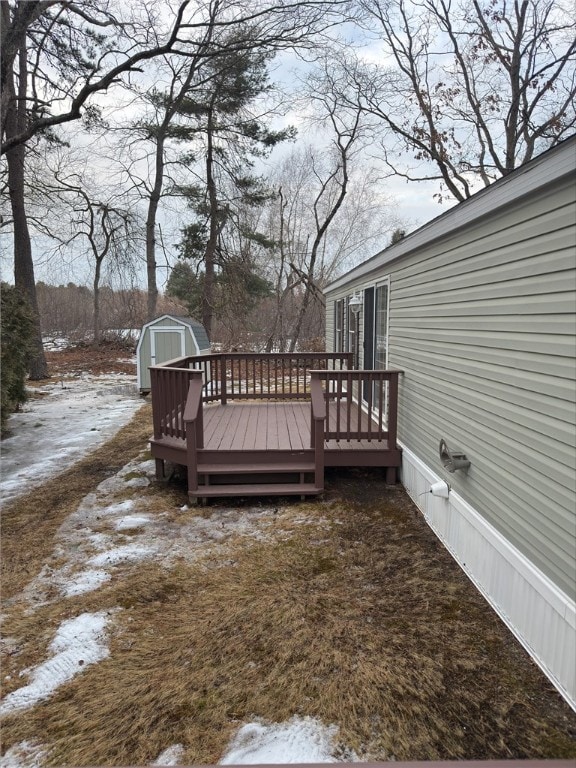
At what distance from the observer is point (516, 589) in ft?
8.22

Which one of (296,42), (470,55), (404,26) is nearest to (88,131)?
(296,42)

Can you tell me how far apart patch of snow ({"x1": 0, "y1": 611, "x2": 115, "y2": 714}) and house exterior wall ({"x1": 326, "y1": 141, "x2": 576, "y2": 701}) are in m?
2.25

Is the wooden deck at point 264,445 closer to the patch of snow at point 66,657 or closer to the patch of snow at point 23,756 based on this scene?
the patch of snow at point 66,657

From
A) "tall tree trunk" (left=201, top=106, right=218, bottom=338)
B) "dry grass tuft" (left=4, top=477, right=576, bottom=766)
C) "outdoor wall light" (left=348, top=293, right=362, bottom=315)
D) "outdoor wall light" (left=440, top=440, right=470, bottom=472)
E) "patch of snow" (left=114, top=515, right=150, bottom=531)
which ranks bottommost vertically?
"patch of snow" (left=114, top=515, right=150, bottom=531)

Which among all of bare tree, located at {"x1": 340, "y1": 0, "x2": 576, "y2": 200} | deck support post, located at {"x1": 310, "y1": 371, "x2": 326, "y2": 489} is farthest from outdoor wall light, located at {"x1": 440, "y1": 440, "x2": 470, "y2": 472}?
bare tree, located at {"x1": 340, "y1": 0, "x2": 576, "y2": 200}

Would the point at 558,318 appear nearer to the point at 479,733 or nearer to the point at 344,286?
the point at 479,733

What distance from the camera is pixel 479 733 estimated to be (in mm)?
1912

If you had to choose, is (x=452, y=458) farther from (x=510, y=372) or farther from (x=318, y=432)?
(x=318, y=432)

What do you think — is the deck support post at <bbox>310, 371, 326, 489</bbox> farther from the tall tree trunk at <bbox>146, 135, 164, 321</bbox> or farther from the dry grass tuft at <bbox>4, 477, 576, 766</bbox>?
the tall tree trunk at <bbox>146, 135, 164, 321</bbox>

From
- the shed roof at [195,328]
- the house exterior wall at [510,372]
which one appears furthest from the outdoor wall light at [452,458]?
the shed roof at [195,328]

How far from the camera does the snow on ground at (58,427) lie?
5.61 meters

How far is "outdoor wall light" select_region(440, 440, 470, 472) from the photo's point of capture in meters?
3.22

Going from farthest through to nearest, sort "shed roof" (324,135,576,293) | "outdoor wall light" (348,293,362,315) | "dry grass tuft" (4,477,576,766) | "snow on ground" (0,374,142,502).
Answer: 1. "outdoor wall light" (348,293,362,315)
2. "snow on ground" (0,374,142,502)
3. "shed roof" (324,135,576,293)
4. "dry grass tuft" (4,477,576,766)

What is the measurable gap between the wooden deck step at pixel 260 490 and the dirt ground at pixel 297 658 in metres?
0.66
